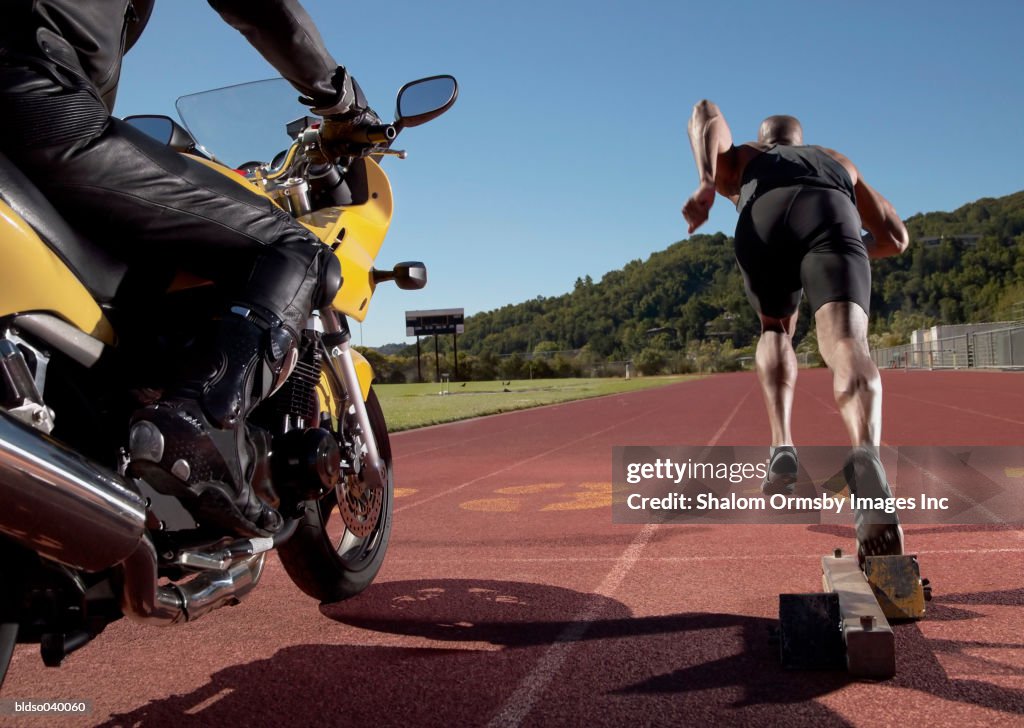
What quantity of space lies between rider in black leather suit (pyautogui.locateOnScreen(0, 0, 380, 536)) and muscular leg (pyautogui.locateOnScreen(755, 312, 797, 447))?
2561 millimetres

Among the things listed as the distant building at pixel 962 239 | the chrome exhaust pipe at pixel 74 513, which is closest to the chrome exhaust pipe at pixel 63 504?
the chrome exhaust pipe at pixel 74 513

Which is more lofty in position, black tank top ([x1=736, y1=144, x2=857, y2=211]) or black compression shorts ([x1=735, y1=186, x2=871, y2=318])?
black tank top ([x1=736, y1=144, x2=857, y2=211])

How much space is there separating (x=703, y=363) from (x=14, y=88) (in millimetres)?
82781

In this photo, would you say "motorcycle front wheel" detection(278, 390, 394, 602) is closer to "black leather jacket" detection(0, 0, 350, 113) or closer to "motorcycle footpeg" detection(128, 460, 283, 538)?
"motorcycle footpeg" detection(128, 460, 283, 538)

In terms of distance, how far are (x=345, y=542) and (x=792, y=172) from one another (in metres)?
2.47

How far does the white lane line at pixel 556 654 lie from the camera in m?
2.12

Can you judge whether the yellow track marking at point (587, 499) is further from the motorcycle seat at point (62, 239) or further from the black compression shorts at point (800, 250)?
the motorcycle seat at point (62, 239)

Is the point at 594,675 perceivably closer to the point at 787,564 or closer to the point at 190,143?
the point at 787,564

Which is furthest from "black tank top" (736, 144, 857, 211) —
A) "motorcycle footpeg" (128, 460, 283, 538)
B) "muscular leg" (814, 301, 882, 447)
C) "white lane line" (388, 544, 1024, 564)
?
"motorcycle footpeg" (128, 460, 283, 538)

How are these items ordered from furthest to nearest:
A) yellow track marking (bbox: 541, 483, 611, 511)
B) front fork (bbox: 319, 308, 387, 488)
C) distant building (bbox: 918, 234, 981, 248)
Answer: distant building (bbox: 918, 234, 981, 248) < yellow track marking (bbox: 541, 483, 611, 511) < front fork (bbox: 319, 308, 387, 488)

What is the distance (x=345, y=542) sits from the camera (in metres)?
3.37

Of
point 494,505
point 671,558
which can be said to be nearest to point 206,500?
point 671,558

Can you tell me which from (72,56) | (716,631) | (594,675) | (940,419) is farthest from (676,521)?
(940,419)

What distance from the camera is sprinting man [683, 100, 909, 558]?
9.98 ft
